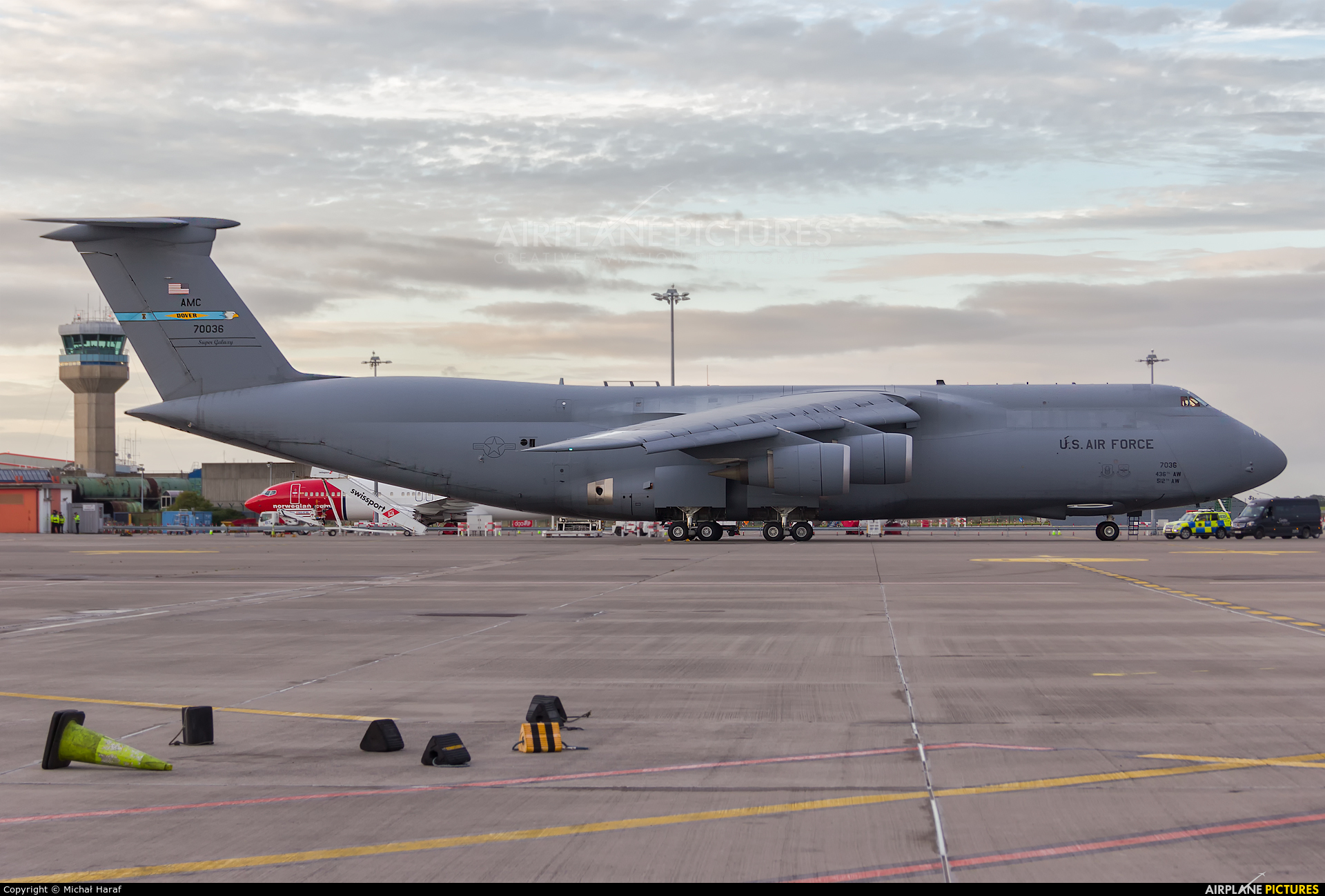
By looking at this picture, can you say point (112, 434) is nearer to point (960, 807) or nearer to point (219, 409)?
point (219, 409)

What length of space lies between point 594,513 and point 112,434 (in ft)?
381

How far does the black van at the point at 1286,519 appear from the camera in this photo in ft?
150

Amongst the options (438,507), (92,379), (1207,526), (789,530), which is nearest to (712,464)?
(789,530)

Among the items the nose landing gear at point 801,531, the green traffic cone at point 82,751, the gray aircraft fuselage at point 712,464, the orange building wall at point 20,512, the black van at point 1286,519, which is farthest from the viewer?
the orange building wall at point 20,512

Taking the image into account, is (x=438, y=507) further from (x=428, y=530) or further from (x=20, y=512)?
(x=20, y=512)

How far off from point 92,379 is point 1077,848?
145865 mm

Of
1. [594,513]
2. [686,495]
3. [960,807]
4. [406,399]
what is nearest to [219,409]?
[406,399]

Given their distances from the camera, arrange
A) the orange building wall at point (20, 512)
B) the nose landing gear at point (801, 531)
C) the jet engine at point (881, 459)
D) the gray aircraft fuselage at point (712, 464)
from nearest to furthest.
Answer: the jet engine at point (881, 459) < the gray aircraft fuselage at point (712, 464) < the nose landing gear at point (801, 531) < the orange building wall at point (20, 512)

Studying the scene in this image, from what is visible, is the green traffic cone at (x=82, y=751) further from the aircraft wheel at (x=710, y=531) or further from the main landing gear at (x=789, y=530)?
the aircraft wheel at (x=710, y=531)

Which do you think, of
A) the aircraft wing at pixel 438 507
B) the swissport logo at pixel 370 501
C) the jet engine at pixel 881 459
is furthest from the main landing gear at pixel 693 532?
the swissport logo at pixel 370 501

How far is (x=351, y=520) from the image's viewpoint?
70438mm

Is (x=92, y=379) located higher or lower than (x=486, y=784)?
higher

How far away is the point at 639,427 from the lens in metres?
36.5

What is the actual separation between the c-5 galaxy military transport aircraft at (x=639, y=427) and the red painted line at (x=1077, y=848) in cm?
3071
